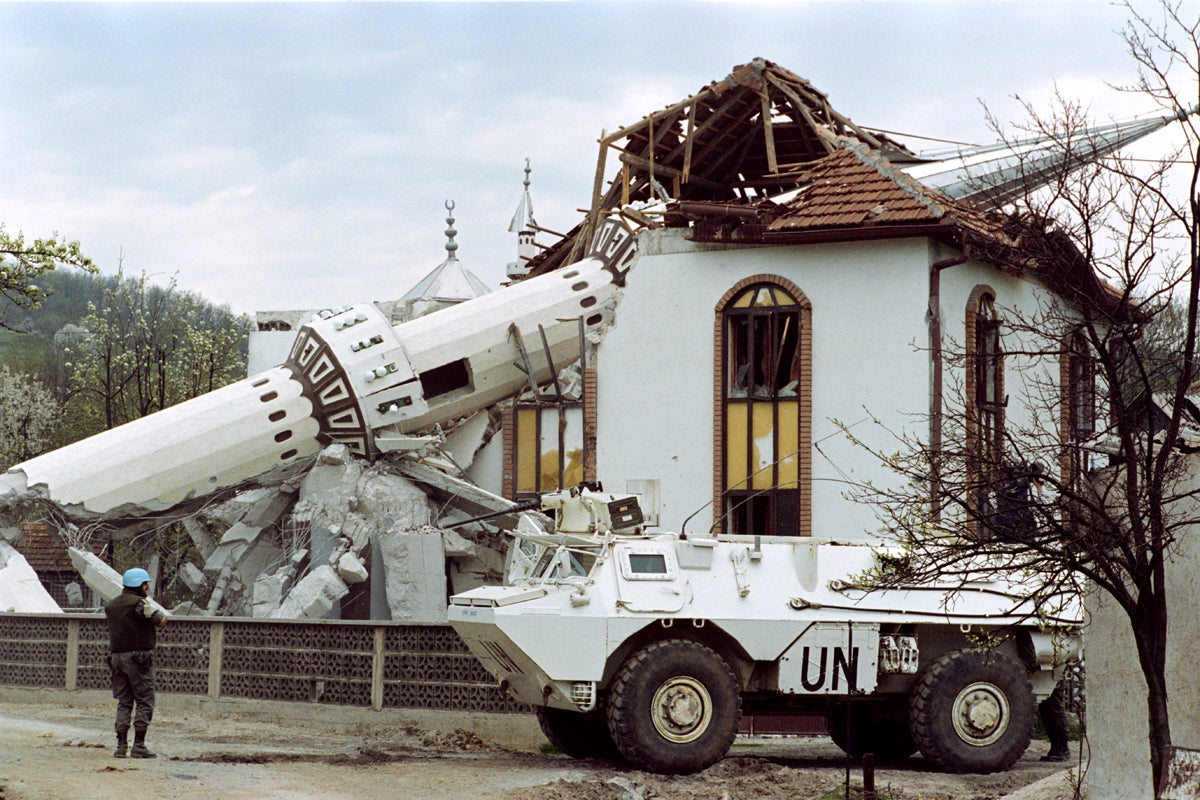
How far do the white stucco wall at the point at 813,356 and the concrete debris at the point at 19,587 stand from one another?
8.96 meters

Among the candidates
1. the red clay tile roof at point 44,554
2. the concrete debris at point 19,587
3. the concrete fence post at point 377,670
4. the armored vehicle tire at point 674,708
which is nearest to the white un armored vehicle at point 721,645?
the armored vehicle tire at point 674,708

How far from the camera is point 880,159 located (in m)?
24.3

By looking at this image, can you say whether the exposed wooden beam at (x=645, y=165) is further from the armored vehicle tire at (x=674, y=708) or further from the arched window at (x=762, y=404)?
the armored vehicle tire at (x=674, y=708)

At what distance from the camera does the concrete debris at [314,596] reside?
23.5m

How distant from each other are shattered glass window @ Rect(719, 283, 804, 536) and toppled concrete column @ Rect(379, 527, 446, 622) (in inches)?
183

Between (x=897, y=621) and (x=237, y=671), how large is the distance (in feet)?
28.5

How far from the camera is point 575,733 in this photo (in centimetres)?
1619

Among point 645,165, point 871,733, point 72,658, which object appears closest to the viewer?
point 871,733

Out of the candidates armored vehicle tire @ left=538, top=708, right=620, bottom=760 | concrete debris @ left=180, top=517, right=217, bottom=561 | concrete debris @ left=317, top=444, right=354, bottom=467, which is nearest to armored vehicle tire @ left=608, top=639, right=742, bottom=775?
armored vehicle tire @ left=538, top=708, right=620, bottom=760

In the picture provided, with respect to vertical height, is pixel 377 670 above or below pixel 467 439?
below

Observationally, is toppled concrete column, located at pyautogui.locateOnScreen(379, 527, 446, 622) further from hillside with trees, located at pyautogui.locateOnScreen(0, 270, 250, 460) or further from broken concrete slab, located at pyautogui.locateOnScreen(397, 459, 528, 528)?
hillside with trees, located at pyautogui.locateOnScreen(0, 270, 250, 460)

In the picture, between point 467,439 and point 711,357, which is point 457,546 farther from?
point 711,357

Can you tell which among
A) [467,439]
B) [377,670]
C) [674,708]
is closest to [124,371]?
[467,439]

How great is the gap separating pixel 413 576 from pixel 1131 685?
15.0m
